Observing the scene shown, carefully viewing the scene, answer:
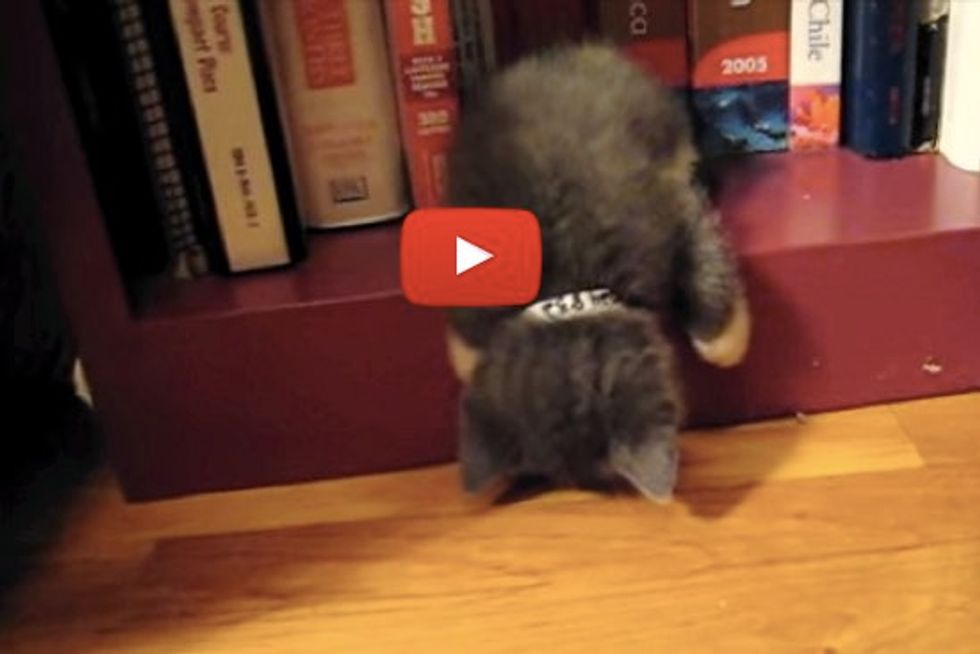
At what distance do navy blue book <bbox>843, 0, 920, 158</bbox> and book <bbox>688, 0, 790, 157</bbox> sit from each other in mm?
53

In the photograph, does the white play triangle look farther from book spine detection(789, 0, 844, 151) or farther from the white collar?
book spine detection(789, 0, 844, 151)

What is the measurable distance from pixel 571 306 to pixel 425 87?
23cm

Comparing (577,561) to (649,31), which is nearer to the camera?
(577,561)

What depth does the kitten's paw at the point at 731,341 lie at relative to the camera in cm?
100

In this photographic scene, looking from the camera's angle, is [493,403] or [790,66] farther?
[790,66]

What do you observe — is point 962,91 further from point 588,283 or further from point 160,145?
point 160,145

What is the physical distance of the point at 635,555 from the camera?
37.7 inches

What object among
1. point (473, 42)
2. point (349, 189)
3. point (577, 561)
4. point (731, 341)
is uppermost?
point (473, 42)

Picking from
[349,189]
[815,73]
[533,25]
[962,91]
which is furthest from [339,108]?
[962,91]

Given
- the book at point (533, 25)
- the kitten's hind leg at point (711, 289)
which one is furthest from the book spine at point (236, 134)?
the kitten's hind leg at point (711, 289)

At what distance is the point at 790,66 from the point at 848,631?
1.59ft

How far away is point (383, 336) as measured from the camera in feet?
3.35

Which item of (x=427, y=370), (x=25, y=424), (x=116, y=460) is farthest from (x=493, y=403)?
(x=25, y=424)

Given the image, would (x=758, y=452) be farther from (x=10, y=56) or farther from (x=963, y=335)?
(x=10, y=56)
